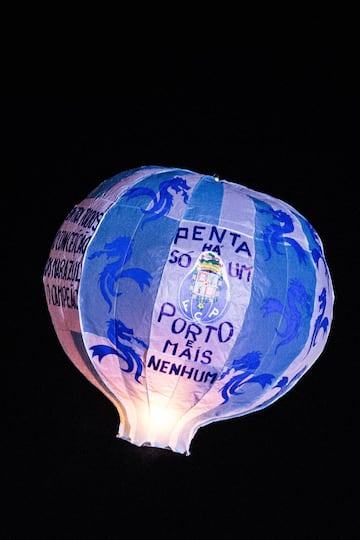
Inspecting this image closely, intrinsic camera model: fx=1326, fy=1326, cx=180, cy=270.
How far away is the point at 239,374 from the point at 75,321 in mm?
501

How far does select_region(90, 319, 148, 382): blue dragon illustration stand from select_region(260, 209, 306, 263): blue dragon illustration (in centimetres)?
46

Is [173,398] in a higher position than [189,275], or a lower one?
lower

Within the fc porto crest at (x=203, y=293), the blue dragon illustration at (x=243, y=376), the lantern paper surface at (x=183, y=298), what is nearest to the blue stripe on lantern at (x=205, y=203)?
the lantern paper surface at (x=183, y=298)

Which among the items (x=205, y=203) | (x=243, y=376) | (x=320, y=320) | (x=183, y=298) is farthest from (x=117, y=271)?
(x=320, y=320)

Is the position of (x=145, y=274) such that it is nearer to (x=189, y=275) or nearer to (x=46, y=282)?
(x=189, y=275)

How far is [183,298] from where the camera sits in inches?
147

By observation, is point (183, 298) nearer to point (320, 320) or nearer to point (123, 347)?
point (123, 347)

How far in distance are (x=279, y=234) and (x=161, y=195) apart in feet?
1.19

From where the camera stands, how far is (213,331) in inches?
147

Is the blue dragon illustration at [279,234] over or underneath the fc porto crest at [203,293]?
over

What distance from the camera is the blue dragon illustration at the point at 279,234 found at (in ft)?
12.6

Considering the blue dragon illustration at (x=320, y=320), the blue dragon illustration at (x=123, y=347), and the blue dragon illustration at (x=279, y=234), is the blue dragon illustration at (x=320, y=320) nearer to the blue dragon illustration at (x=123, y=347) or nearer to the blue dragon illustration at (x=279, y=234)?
the blue dragon illustration at (x=279, y=234)

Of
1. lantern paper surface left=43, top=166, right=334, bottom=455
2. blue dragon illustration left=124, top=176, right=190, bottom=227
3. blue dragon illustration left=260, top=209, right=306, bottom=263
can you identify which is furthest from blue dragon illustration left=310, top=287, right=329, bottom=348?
blue dragon illustration left=124, top=176, right=190, bottom=227

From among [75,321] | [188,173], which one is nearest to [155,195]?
[188,173]
